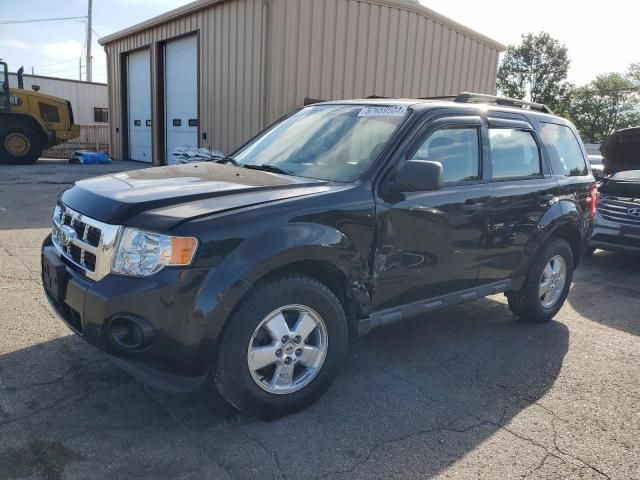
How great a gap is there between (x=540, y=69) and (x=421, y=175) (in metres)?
47.8

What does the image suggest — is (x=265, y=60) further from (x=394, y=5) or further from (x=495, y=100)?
(x=495, y=100)

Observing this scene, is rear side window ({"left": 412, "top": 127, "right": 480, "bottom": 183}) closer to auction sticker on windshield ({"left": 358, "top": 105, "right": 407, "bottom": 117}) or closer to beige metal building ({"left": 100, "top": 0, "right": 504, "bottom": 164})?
auction sticker on windshield ({"left": 358, "top": 105, "right": 407, "bottom": 117})

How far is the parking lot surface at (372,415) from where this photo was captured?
2529mm

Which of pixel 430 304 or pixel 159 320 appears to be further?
pixel 430 304

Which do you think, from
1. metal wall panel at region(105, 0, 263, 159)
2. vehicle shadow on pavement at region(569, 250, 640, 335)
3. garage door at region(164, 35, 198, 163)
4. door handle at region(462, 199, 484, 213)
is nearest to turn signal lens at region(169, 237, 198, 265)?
door handle at region(462, 199, 484, 213)

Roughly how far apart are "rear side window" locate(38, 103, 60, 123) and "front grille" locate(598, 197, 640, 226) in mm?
15763

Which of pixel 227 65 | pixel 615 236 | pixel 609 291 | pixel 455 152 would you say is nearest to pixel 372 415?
pixel 455 152

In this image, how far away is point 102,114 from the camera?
91.3 ft

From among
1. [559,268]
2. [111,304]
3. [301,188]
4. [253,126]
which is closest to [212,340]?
[111,304]

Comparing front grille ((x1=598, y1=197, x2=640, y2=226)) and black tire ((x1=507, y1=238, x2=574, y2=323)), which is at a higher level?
front grille ((x1=598, y1=197, x2=640, y2=226))

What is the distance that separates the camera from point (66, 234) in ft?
9.74

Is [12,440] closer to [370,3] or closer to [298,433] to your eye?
[298,433]

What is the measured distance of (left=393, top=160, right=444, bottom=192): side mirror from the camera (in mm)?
3102

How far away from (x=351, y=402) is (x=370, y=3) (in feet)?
34.8
